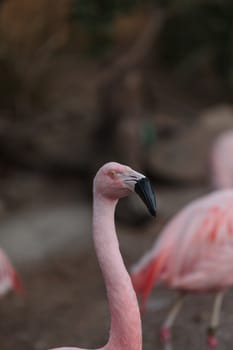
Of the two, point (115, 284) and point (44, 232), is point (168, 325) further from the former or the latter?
point (44, 232)

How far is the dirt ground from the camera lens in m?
4.04

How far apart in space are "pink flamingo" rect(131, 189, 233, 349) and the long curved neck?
119 cm

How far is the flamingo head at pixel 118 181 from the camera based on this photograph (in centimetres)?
221

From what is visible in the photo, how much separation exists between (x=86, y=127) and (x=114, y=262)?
5015 mm

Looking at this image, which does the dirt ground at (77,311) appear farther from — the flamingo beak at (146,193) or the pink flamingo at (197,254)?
the flamingo beak at (146,193)

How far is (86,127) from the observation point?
729 centimetres

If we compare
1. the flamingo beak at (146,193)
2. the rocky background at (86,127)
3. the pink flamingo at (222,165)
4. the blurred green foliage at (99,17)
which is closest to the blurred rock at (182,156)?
the rocky background at (86,127)

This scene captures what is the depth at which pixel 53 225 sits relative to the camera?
603 cm

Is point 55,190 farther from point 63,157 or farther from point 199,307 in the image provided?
point 199,307

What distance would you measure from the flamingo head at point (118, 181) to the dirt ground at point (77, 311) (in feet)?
5.70

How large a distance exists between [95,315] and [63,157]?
2910 millimetres

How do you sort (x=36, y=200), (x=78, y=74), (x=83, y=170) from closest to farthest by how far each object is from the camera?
1. (x=36, y=200)
2. (x=83, y=170)
3. (x=78, y=74)

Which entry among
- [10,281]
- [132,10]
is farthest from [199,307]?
[132,10]

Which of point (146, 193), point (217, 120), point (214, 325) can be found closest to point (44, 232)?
point (217, 120)
